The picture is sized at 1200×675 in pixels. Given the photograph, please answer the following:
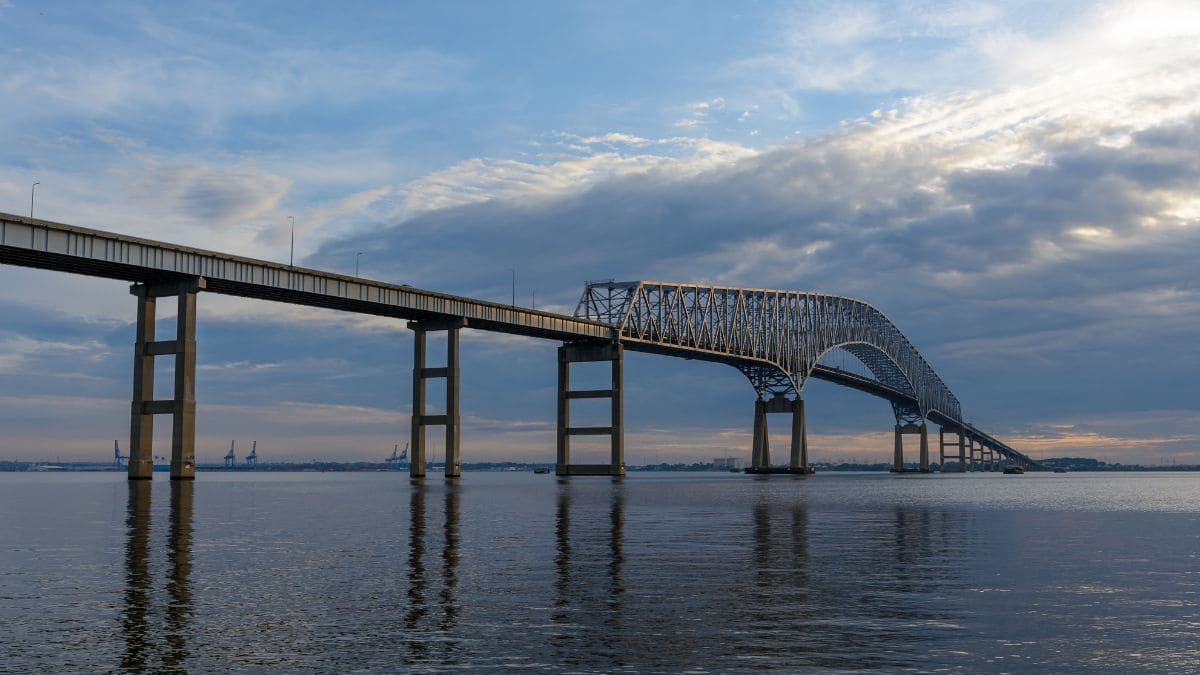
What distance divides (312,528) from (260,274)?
6383 centimetres

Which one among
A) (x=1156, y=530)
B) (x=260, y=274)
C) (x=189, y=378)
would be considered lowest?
(x=1156, y=530)

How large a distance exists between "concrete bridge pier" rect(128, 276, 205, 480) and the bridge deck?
5.06ft

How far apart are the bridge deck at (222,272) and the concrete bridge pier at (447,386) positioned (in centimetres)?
167

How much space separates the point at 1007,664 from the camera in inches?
632

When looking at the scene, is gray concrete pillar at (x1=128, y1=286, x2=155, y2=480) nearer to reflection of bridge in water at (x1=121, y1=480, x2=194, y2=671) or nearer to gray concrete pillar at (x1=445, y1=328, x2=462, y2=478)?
gray concrete pillar at (x1=445, y1=328, x2=462, y2=478)

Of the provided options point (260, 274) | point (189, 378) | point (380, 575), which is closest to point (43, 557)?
point (380, 575)

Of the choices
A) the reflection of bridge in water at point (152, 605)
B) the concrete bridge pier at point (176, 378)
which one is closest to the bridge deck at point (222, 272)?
the concrete bridge pier at point (176, 378)

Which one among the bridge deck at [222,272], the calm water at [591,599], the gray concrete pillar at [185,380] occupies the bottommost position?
the calm water at [591,599]

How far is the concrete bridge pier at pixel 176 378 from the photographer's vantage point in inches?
3711

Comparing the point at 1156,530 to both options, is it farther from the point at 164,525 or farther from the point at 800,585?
the point at 164,525

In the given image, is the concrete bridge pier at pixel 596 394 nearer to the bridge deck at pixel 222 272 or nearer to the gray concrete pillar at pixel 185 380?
the bridge deck at pixel 222 272

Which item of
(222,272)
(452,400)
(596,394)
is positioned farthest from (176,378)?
(596,394)

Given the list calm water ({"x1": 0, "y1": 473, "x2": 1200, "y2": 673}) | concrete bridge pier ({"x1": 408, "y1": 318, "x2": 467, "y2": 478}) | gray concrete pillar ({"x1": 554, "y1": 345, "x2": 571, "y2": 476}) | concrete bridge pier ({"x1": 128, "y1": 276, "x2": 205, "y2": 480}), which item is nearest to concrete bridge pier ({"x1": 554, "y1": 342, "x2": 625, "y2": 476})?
gray concrete pillar ({"x1": 554, "y1": 345, "x2": 571, "y2": 476})

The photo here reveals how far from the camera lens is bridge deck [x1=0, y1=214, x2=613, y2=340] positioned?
86.4 metres
